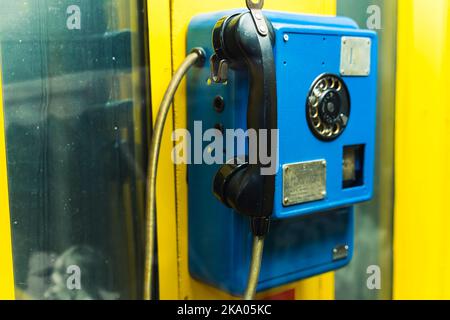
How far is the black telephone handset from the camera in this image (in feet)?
2.73

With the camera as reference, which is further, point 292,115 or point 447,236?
point 447,236

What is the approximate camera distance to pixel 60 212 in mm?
938

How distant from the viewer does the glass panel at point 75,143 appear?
88 centimetres

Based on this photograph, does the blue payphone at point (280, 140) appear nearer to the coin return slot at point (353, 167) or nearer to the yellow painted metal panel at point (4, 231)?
the coin return slot at point (353, 167)

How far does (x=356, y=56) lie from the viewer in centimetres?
97

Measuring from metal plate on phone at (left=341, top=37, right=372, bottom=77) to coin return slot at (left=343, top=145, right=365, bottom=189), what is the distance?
139mm

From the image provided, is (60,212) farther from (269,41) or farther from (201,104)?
(269,41)

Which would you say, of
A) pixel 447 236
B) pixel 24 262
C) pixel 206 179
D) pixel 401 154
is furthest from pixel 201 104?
pixel 447 236

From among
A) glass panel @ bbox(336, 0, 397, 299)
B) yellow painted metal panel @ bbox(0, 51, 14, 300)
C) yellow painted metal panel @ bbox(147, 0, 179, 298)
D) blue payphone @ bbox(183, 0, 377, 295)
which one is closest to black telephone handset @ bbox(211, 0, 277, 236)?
blue payphone @ bbox(183, 0, 377, 295)

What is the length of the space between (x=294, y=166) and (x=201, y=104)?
7.8 inches

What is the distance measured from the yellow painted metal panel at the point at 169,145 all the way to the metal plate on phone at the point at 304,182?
0.71ft

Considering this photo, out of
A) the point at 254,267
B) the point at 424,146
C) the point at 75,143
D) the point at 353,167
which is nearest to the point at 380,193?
the point at 424,146

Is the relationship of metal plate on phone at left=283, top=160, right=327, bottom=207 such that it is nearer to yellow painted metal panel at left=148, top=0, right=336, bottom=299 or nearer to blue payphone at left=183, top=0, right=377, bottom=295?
blue payphone at left=183, top=0, right=377, bottom=295

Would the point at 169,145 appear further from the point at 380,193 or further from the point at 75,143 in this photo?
the point at 380,193
